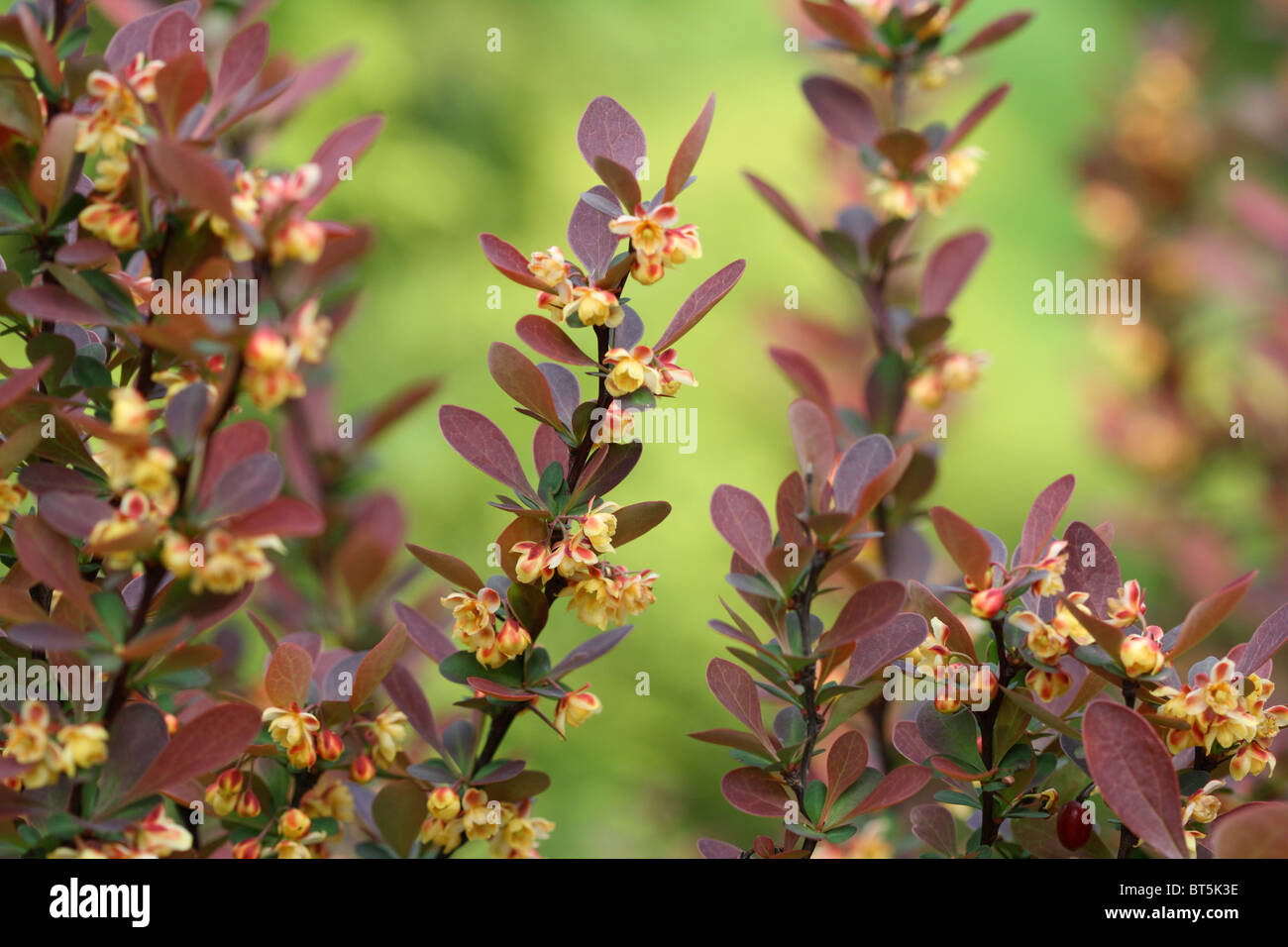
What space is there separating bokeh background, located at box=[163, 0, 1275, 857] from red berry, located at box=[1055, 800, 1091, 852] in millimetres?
954

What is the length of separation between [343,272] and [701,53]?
1.63m

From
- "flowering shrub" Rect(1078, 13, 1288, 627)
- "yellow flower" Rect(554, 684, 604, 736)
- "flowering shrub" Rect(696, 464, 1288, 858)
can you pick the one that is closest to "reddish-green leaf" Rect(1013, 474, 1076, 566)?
"flowering shrub" Rect(696, 464, 1288, 858)

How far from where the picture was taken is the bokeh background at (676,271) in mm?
1807

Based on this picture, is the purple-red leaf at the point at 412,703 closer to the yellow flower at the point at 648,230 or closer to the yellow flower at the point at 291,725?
the yellow flower at the point at 291,725

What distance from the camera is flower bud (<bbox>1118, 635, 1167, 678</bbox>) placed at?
452 millimetres

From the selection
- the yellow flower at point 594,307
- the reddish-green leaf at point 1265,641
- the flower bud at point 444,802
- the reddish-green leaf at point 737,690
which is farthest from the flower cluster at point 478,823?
the reddish-green leaf at point 1265,641

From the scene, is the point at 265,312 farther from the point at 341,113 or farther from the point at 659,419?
the point at 341,113

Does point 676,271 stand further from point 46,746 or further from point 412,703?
point 46,746

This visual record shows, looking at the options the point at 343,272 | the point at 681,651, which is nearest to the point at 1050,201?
the point at 681,651

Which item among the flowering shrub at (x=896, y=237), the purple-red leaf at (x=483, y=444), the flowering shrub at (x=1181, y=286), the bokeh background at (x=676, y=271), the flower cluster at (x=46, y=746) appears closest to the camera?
the flower cluster at (x=46, y=746)

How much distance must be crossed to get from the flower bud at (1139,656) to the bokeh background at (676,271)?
3.11ft

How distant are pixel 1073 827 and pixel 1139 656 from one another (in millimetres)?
83

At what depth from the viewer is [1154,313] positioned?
1.39m

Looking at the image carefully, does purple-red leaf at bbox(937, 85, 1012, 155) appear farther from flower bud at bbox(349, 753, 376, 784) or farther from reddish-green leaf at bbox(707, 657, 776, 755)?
flower bud at bbox(349, 753, 376, 784)
